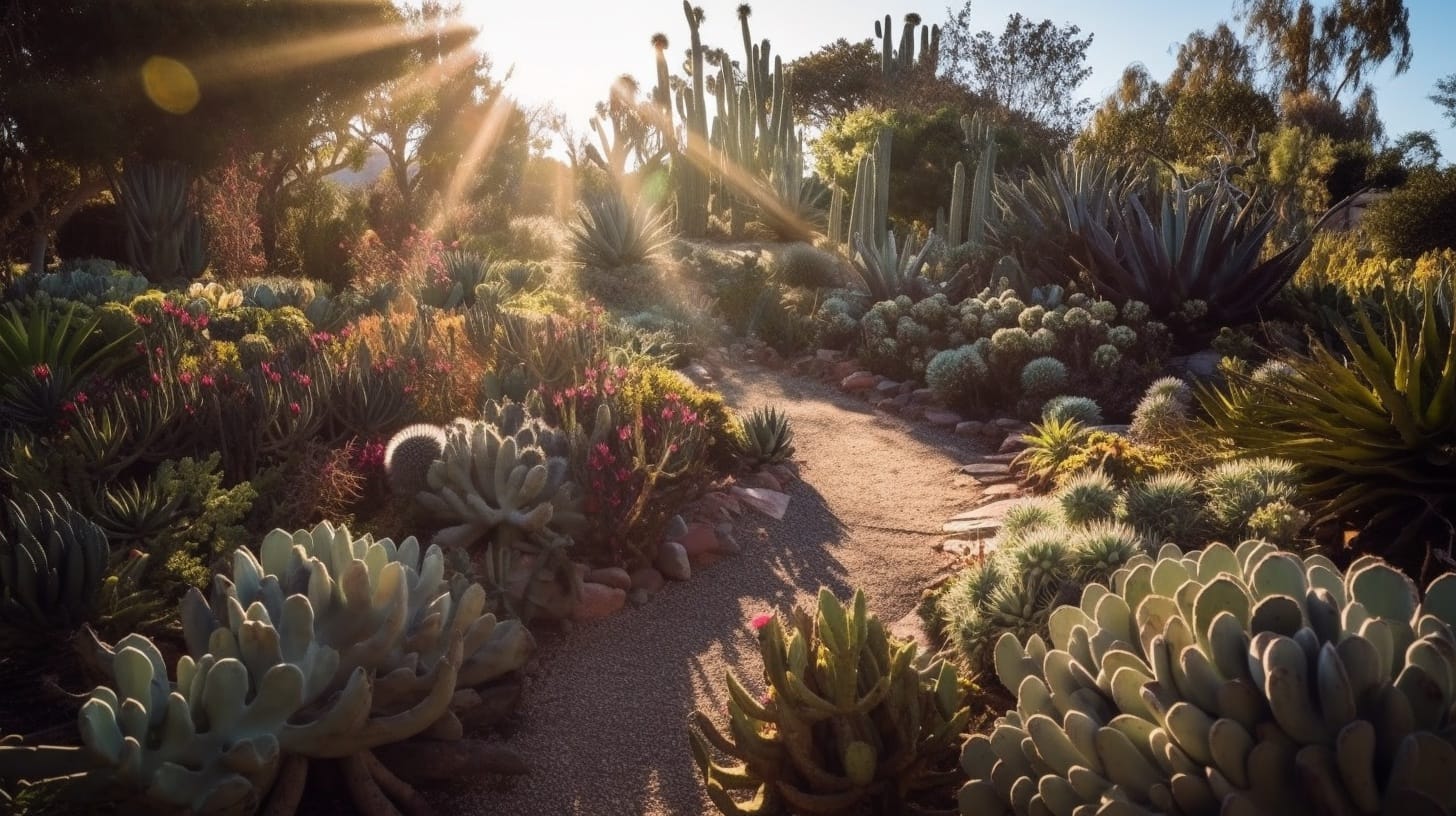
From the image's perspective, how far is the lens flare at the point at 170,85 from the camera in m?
14.3

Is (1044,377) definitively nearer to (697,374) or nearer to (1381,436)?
(697,374)

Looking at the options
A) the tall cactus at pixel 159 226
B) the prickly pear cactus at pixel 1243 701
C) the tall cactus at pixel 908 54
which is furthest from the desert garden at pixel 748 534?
the tall cactus at pixel 908 54

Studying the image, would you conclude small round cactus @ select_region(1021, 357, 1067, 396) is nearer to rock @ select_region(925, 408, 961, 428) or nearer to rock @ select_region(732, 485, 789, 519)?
rock @ select_region(925, 408, 961, 428)

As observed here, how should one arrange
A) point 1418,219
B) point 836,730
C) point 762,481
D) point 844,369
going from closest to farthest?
1. point 836,730
2. point 762,481
3. point 844,369
4. point 1418,219

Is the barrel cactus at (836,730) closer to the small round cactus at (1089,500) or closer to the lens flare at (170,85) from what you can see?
the small round cactus at (1089,500)

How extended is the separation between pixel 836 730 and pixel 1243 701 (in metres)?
1.19

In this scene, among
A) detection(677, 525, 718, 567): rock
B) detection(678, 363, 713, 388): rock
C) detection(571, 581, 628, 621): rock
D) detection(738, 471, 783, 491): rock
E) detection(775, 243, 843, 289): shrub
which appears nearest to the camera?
detection(571, 581, 628, 621): rock

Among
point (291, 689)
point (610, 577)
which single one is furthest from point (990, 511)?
point (291, 689)

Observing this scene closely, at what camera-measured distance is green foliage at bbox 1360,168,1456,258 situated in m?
16.7

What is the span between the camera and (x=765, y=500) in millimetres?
5789

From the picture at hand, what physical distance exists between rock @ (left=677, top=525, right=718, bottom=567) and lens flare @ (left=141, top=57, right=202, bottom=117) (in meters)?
13.8

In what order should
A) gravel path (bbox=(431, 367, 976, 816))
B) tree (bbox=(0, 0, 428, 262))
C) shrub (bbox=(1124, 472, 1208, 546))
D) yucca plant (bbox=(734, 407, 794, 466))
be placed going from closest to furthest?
1. gravel path (bbox=(431, 367, 976, 816))
2. shrub (bbox=(1124, 472, 1208, 546))
3. yucca plant (bbox=(734, 407, 794, 466))
4. tree (bbox=(0, 0, 428, 262))

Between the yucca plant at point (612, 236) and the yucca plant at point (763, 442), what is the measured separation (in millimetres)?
8173

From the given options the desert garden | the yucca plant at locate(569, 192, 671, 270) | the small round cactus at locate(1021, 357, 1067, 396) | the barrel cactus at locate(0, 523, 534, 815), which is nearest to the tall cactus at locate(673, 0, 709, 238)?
the yucca plant at locate(569, 192, 671, 270)
